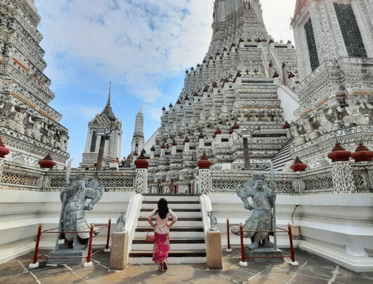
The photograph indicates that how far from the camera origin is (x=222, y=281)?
3.78 meters

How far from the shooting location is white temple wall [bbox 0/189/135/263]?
506 cm

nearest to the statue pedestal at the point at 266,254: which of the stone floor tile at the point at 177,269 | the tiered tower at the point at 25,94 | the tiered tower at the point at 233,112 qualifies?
the stone floor tile at the point at 177,269

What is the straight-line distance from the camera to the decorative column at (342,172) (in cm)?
500

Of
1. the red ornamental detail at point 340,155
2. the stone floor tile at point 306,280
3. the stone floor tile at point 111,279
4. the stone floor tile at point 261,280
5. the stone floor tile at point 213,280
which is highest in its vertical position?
the red ornamental detail at point 340,155

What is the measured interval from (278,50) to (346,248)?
108 feet

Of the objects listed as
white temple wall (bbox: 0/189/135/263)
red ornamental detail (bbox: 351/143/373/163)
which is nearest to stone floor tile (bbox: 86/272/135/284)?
white temple wall (bbox: 0/189/135/263)

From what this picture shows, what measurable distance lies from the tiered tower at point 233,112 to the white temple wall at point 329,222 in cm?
334

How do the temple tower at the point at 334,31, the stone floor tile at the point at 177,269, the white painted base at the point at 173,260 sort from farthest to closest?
the temple tower at the point at 334,31 → the white painted base at the point at 173,260 → the stone floor tile at the point at 177,269

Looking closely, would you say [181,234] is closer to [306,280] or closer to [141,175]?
[141,175]

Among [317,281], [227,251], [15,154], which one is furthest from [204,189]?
[15,154]

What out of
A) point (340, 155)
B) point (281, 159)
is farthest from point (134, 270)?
point (281, 159)

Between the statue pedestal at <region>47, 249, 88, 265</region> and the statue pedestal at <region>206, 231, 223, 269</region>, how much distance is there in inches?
113

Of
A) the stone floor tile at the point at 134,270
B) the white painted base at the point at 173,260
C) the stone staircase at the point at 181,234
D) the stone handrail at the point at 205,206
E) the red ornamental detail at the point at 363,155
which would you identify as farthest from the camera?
the stone handrail at the point at 205,206

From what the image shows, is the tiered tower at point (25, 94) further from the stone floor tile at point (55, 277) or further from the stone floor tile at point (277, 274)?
the stone floor tile at point (277, 274)
